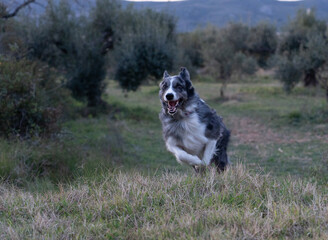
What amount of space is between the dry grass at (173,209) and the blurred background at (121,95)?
106 cm

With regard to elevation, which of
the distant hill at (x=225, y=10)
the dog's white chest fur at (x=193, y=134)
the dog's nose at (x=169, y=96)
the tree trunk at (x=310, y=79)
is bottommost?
the tree trunk at (x=310, y=79)

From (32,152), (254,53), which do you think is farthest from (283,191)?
(254,53)

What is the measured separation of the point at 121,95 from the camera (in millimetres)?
29469

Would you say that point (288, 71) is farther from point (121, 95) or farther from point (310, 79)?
point (121, 95)

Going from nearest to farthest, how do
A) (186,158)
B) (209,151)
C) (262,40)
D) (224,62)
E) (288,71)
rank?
(186,158)
(209,151)
(288,71)
(224,62)
(262,40)

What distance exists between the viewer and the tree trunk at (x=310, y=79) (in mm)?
21284

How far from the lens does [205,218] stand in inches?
175

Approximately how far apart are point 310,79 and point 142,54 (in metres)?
10.1

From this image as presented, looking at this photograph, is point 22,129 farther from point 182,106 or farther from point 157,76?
point 157,76

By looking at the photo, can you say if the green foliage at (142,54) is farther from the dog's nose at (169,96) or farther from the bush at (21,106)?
the dog's nose at (169,96)

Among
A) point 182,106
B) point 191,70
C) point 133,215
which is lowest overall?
point 191,70

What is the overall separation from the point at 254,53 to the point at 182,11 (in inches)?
1831

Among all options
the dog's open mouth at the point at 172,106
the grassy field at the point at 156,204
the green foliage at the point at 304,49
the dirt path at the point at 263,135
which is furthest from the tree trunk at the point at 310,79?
the dog's open mouth at the point at 172,106


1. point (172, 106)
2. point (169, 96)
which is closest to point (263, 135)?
point (172, 106)
